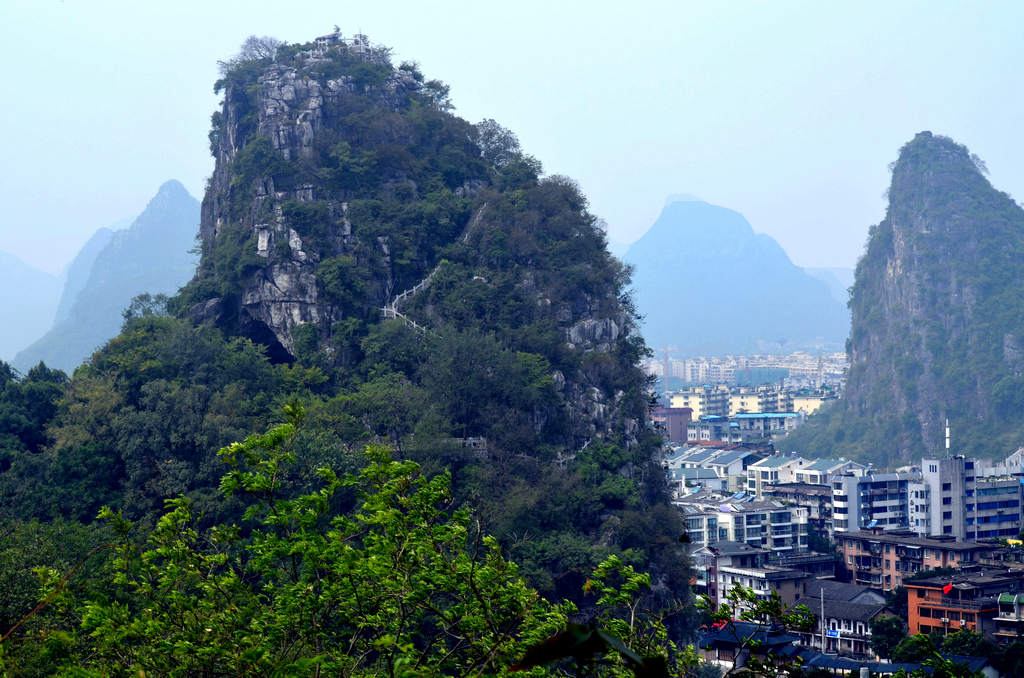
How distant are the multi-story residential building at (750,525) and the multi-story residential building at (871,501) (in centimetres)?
213

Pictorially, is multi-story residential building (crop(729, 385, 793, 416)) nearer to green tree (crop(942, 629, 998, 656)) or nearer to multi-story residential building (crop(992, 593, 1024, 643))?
multi-story residential building (crop(992, 593, 1024, 643))

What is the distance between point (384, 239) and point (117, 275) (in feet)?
240

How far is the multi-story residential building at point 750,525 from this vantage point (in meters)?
34.0

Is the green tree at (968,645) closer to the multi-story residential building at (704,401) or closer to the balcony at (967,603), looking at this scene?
the balcony at (967,603)

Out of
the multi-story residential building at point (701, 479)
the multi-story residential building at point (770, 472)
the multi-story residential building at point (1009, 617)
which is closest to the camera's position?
the multi-story residential building at point (1009, 617)

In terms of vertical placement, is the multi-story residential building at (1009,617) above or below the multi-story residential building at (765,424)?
below

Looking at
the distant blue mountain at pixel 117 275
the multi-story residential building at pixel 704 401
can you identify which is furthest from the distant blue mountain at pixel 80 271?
the multi-story residential building at pixel 704 401

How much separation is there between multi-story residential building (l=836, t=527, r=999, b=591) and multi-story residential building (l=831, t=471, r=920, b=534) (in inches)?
139

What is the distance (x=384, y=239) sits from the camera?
90.0 feet

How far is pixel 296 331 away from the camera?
25.7 m

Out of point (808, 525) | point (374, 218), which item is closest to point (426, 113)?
point (374, 218)

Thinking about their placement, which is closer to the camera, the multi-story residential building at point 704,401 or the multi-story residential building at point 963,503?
the multi-story residential building at point 963,503

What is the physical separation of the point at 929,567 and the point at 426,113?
20015mm

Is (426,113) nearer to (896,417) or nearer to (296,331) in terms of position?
(296,331)
